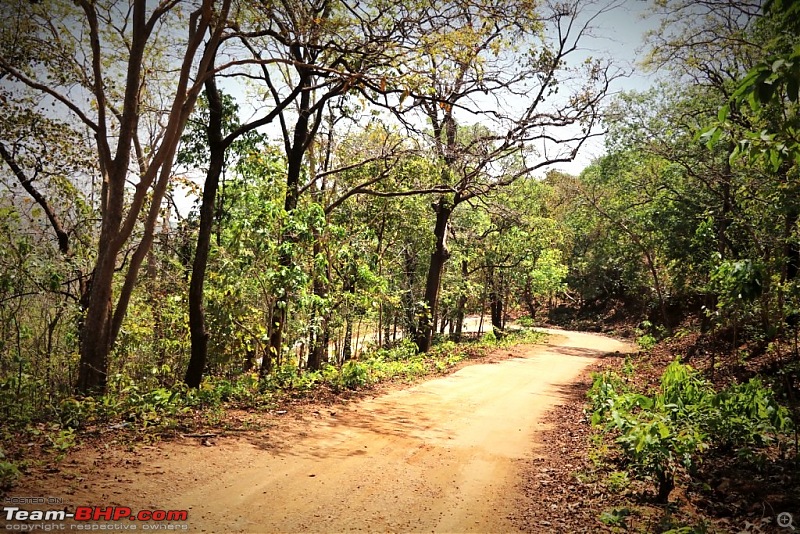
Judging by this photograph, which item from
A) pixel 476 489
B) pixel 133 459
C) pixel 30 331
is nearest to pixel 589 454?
pixel 476 489

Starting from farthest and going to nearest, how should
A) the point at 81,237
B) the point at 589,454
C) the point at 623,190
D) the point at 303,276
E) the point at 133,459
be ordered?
the point at 623,190 < the point at 81,237 < the point at 303,276 < the point at 589,454 < the point at 133,459

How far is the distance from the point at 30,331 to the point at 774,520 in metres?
10.9

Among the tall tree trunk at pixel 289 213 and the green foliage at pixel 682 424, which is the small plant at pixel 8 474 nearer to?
the tall tree trunk at pixel 289 213

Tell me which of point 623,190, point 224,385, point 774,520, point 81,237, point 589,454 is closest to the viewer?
point 774,520

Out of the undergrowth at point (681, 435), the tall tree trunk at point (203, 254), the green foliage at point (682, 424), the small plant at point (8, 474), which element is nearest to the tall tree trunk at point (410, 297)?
the tall tree trunk at point (203, 254)

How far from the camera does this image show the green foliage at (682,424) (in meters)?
4.39

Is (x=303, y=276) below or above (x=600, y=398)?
above

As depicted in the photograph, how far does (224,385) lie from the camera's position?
24.5ft

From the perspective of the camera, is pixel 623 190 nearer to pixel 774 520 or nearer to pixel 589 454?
pixel 589 454

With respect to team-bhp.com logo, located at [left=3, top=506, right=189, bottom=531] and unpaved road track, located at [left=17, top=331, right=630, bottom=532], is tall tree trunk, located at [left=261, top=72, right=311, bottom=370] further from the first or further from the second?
team-bhp.com logo, located at [left=3, top=506, right=189, bottom=531]

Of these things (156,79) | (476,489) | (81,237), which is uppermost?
(156,79)

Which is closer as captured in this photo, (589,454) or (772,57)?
(772,57)

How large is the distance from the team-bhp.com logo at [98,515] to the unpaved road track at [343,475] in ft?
0.37

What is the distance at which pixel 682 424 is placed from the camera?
523 cm
